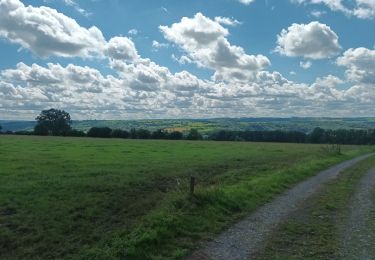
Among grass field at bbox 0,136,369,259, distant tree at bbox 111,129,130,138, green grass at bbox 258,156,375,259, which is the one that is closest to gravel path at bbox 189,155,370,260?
green grass at bbox 258,156,375,259

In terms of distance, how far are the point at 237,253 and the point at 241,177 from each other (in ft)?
60.9

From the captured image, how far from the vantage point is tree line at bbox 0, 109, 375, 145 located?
405ft

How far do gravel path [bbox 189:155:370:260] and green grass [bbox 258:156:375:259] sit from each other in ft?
1.18

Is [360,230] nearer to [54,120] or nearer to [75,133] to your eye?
[75,133]

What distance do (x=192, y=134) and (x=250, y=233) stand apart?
112728 mm

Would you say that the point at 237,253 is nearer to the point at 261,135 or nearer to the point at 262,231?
the point at 262,231

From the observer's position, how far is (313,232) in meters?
13.5

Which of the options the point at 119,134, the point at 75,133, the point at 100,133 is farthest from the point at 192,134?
the point at 75,133

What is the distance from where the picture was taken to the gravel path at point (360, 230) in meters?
11.3

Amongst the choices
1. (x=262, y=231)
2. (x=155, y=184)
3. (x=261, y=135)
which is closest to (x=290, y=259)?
(x=262, y=231)

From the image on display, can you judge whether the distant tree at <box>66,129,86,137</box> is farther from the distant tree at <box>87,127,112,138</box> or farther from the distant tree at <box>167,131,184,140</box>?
the distant tree at <box>167,131,184,140</box>

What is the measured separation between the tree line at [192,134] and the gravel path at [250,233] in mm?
104449

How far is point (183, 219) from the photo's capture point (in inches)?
552

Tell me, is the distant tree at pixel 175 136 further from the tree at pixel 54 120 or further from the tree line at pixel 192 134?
the tree at pixel 54 120
